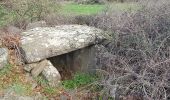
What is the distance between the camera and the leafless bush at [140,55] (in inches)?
248

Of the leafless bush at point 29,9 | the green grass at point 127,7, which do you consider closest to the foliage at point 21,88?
the green grass at point 127,7

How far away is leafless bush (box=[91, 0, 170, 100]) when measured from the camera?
631cm

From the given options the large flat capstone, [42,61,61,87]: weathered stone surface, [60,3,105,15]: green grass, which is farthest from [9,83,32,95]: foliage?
[60,3,105,15]: green grass

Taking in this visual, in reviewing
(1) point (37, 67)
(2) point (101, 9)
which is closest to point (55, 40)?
(1) point (37, 67)

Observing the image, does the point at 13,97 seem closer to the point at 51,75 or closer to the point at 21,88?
the point at 21,88

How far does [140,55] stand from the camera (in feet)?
23.0

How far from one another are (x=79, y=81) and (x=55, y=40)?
106 centimetres

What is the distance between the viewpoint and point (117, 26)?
797cm

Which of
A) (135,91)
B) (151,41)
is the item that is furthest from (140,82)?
(151,41)

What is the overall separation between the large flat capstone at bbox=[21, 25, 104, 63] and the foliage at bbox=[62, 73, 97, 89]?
632mm

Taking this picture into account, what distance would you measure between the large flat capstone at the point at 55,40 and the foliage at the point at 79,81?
2.07ft

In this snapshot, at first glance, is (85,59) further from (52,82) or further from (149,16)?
(149,16)

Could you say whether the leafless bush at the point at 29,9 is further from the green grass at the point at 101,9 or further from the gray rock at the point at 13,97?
the gray rock at the point at 13,97

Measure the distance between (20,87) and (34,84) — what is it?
0.39m
